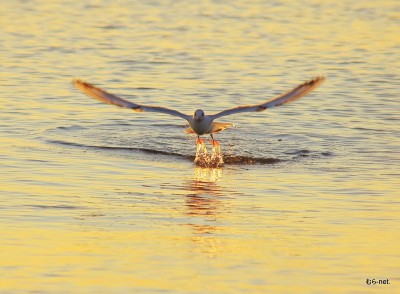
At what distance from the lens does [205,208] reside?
14195 millimetres

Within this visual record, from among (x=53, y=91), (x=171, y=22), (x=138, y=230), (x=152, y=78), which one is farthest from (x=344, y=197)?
(x=171, y=22)

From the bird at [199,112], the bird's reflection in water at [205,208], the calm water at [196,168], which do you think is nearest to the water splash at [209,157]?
the calm water at [196,168]

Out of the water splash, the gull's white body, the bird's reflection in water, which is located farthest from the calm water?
the gull's white body

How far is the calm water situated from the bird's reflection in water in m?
0.03

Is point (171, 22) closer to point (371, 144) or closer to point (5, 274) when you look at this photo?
point (371, 144)

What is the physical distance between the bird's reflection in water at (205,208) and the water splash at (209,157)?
0.34m

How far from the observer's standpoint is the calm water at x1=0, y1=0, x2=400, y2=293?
37.6 feet

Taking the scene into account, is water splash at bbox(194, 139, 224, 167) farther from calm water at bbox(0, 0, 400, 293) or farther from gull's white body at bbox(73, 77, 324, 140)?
gull's white body at bbox(73, 77, 324, 140)

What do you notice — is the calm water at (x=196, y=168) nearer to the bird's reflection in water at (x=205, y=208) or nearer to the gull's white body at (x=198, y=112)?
the bird's reflection in water at (x=205, y=208)

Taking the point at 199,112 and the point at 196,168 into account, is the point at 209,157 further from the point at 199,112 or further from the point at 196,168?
the point at 199,112

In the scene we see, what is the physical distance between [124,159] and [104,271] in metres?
6.12

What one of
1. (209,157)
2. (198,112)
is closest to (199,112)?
(198,112)

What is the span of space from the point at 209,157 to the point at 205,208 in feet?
11.9

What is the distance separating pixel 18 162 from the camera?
16438mm
